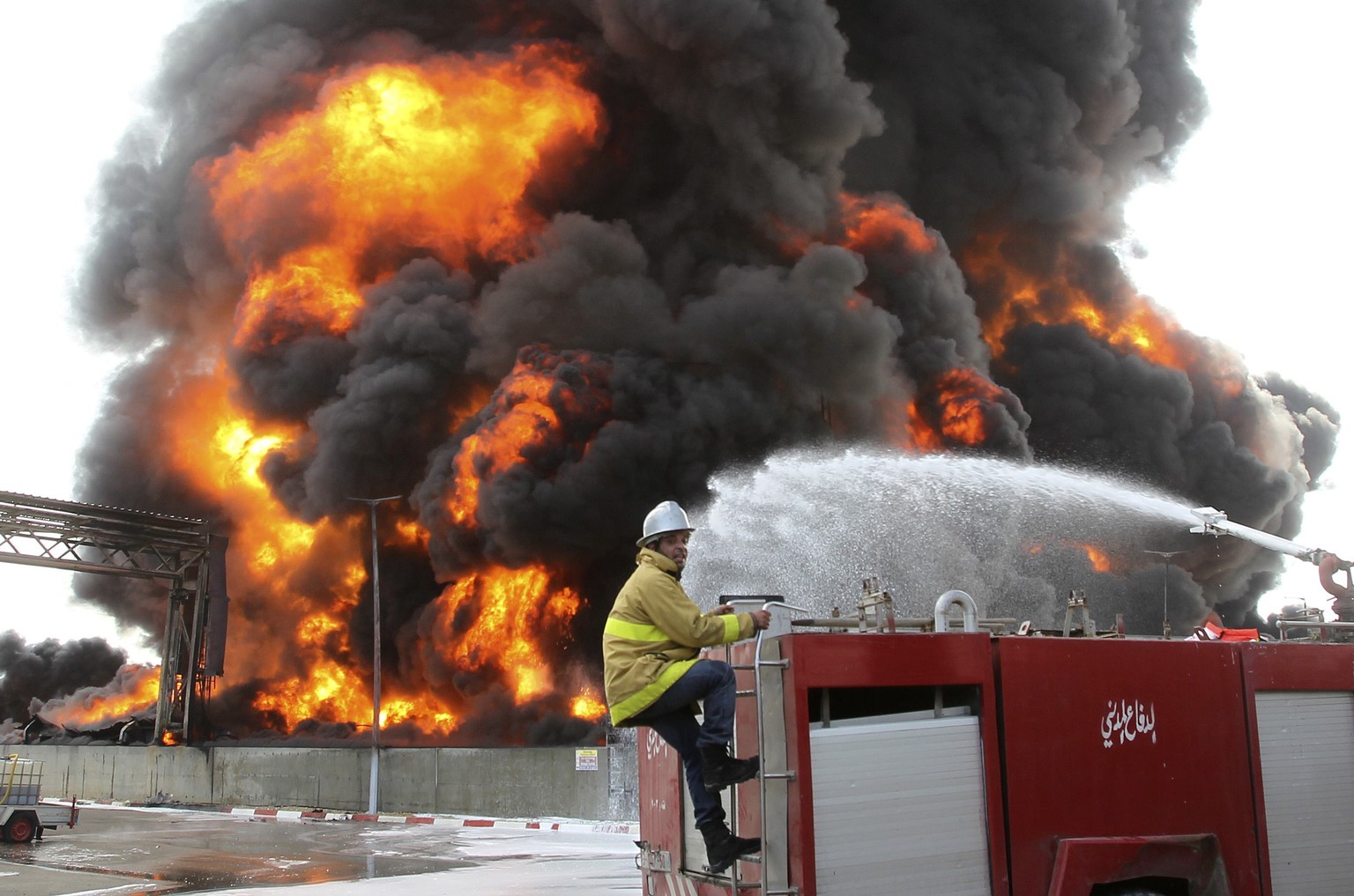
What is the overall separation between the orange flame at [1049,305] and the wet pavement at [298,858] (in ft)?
102

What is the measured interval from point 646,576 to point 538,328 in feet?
102

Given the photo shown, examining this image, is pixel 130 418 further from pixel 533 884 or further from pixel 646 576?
pixel 646 576

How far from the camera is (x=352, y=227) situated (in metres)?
38.5

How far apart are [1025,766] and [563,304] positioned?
31.4 m

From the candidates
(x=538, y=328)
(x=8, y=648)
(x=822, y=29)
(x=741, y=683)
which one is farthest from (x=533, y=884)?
(x=8, y=648)

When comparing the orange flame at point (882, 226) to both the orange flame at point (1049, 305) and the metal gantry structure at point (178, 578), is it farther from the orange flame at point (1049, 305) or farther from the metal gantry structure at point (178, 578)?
the metal gantry structure at point (178, 578)

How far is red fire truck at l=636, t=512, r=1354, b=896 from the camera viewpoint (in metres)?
4.99

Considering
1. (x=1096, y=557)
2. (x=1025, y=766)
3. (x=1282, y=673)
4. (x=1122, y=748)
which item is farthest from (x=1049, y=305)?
(x=1025, y=766)

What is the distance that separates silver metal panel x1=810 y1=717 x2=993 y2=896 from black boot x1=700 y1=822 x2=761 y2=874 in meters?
0.27

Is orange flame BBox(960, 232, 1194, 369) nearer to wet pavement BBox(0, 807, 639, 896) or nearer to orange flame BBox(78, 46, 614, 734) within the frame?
orange flame BBox(78, 46, 614, 734)

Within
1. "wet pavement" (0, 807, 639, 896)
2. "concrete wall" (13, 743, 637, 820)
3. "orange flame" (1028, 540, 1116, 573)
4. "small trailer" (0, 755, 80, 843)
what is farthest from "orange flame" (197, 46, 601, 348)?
"small trailer" (0, 755, 80, 843)

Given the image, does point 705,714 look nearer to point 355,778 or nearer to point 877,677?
point 877,677

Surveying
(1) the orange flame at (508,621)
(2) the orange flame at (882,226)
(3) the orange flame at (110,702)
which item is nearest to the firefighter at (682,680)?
(1) the orange flame at (508,621)

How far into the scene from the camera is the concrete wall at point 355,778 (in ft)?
70.8
